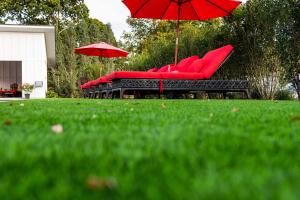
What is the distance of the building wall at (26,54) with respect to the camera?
14.9m

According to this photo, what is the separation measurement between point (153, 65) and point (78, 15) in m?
14.3

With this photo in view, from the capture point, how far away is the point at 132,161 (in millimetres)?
1116

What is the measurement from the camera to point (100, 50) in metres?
14.7

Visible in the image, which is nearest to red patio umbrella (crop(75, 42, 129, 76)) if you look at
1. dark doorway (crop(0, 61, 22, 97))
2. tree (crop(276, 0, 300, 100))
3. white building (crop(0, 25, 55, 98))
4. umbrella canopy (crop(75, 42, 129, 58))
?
umbrella canopy (crop(75, 42, 129, 58))

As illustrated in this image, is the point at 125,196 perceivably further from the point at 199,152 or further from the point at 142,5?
the point at 142,5

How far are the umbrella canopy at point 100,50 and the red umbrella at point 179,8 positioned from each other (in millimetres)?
3599

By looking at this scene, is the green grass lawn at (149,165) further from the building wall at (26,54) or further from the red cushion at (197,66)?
the building wall at (26,54)

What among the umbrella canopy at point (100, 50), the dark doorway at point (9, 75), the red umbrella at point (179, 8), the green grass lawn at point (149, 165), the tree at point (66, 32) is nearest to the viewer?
the green grass lawn at point (149, 165)

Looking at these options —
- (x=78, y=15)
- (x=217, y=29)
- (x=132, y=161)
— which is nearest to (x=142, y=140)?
(x=132, y=161)

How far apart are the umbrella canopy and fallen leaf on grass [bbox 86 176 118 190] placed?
12.9 metres

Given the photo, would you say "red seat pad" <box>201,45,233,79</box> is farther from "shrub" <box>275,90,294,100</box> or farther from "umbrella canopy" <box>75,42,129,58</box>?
"umbrella canopy" <box>75,42,129,58</box>

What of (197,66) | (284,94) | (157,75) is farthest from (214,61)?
(284,94)

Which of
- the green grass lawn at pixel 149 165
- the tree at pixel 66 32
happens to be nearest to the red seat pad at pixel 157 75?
the green grass lawn at pixel 149 165

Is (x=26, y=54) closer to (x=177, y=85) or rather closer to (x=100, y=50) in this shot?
(x=100, y=50)
